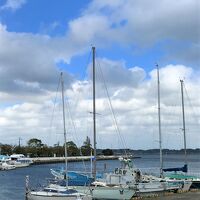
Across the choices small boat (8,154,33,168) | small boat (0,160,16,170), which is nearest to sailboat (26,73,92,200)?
small boat (0,160,16,170)

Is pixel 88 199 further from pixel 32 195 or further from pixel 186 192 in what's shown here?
pixel 186 192

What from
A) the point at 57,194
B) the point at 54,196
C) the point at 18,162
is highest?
the point at 18,162

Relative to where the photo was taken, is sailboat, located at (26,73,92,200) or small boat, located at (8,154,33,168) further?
small boat, located at (8,154,33,168)

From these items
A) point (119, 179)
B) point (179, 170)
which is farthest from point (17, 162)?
point (119, 179)

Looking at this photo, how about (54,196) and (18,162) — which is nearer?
(54,196)

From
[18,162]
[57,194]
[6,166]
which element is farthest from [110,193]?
[18,162]

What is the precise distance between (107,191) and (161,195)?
19.7 ft

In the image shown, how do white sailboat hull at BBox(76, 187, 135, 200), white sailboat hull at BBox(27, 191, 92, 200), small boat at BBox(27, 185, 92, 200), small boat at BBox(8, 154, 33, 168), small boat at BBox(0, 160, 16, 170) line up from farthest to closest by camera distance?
small boat at BBox(8, 154, 33, 168) < small boat at BBox(0, 160, 16, 170) < white sailboat hull at BBox(76, 187, 135, 200) < small boat at BBox(27, 185, 92, 200) < white sailboat hull at BBox(27, 191, 92, 200)

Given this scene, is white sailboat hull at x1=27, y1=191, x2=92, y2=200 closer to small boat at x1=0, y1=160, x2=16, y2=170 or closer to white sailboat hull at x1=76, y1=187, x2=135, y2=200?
white sailboat hull at x1=76, y1=187, x2=135, y2=200

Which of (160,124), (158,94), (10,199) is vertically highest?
(158,94)

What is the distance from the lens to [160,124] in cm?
5559

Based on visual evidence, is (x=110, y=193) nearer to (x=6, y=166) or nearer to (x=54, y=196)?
(x=54, y=196)

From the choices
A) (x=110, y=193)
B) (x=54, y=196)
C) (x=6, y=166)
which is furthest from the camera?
(x=6, y=166)

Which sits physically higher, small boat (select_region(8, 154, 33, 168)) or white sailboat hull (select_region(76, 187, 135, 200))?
small boat (select_region(8, 154, 33, 168))
